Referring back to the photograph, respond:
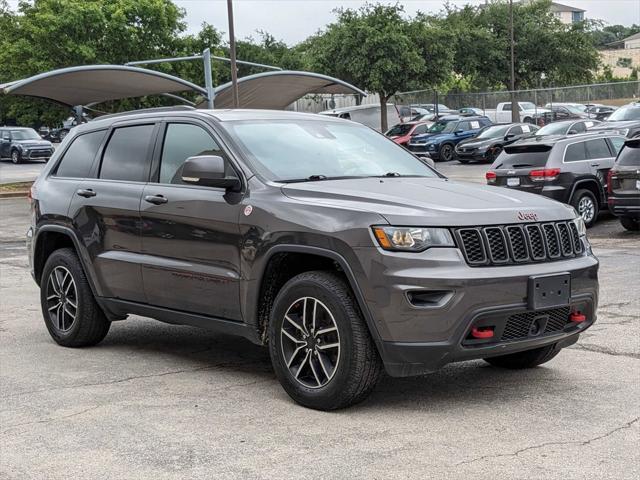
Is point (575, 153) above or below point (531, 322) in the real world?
above

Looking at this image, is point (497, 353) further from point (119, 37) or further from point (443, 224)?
point (119, 37)

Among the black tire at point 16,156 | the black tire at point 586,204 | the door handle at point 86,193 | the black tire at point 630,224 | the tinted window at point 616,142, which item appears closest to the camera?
the door handle at point 86,193

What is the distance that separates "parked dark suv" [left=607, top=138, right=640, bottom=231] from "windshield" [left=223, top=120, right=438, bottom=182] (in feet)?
30.3

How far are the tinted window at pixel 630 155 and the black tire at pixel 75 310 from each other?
406 inches

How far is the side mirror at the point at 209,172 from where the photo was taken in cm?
609

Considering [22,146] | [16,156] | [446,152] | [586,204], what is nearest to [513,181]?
[586,204]

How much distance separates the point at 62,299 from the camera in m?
7.74

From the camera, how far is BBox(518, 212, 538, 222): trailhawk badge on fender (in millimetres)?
5590

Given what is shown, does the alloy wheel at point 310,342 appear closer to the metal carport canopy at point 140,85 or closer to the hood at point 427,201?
the hood at point 427,201

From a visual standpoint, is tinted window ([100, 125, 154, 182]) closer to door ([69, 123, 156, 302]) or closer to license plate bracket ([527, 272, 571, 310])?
door ([69, 123, 156, 302])

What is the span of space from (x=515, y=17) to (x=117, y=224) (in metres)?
61.0

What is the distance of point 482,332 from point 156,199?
8.29 ft

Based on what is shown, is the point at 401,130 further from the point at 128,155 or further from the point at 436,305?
the point at 436,305

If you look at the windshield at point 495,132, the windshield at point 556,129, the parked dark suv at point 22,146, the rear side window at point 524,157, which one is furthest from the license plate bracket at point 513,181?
the parked dark suv at point 22,146
